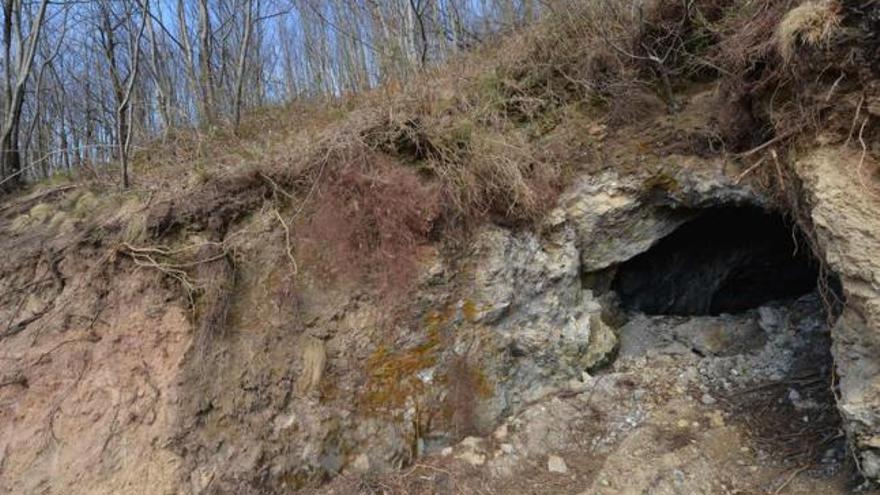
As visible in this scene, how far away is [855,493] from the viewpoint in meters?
2.77

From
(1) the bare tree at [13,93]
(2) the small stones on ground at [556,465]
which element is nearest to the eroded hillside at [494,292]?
(2) the small stones on ground at [556,465]

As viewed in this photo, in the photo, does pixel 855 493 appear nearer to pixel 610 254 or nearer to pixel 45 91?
pixel 610 254

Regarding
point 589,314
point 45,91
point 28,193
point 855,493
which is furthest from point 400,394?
point 45,91

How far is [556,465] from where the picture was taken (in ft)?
11.1

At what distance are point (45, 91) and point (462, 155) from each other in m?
7.94

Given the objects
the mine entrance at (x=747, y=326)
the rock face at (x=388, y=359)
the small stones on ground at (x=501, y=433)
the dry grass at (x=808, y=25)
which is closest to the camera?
the dry grass at (x=808, y=25)

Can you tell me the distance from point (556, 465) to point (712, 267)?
8.48ft

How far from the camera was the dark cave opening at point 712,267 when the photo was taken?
4551 mm

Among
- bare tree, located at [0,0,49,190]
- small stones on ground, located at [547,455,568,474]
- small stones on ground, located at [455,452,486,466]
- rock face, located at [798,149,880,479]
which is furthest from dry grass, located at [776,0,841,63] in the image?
bare tree, located at [0,0,49,190]

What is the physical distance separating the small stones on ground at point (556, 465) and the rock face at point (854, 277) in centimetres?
159

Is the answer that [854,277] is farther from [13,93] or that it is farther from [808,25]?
[13,93]

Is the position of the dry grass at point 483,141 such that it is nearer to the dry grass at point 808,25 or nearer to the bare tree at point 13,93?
the dry grass at point 808,25

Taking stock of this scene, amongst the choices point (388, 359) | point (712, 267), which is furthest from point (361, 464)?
point (712, 267)

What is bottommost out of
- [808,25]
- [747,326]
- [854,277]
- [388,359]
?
[747,326]
